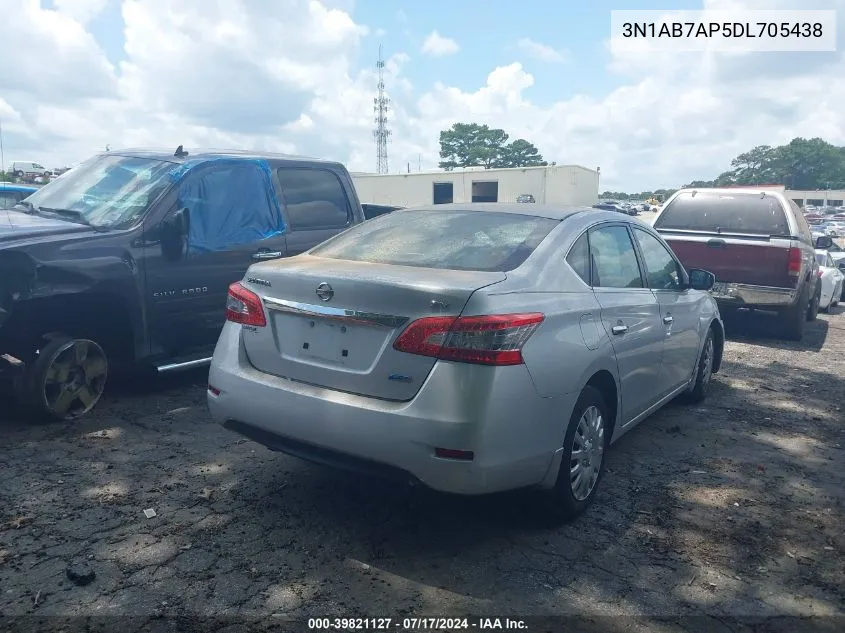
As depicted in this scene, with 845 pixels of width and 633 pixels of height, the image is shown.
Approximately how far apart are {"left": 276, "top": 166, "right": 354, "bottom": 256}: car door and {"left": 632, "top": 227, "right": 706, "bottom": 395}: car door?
285 centimetres

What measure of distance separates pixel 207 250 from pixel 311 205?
4.24ft

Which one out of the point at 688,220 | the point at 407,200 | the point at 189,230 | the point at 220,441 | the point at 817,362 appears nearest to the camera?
the point at 220,441

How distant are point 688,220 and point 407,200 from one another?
133 ft

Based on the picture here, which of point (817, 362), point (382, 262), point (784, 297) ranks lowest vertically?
point (817, 362)

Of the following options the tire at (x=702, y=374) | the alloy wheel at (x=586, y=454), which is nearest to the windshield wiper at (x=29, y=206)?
the alloy wheel at (x=586, y=454)

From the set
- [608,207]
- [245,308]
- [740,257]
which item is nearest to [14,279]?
[245,308]

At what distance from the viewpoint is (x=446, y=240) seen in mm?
4105

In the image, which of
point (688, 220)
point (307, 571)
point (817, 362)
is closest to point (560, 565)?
point (307, 571)

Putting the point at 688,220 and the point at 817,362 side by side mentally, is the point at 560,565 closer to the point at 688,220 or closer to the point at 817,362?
the point at 817,362

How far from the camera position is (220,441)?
16.2 ft

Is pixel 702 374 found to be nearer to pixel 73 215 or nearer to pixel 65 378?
pixel 65 378

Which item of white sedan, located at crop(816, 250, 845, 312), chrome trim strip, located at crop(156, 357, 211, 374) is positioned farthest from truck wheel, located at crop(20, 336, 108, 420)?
white sedan, located at crop(816, 250, 845, 312)

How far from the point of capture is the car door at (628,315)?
4.24 meters

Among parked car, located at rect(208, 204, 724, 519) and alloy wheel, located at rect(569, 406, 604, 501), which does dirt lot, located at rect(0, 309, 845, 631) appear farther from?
parked car, located at rect(208, 204, 724, 519)
